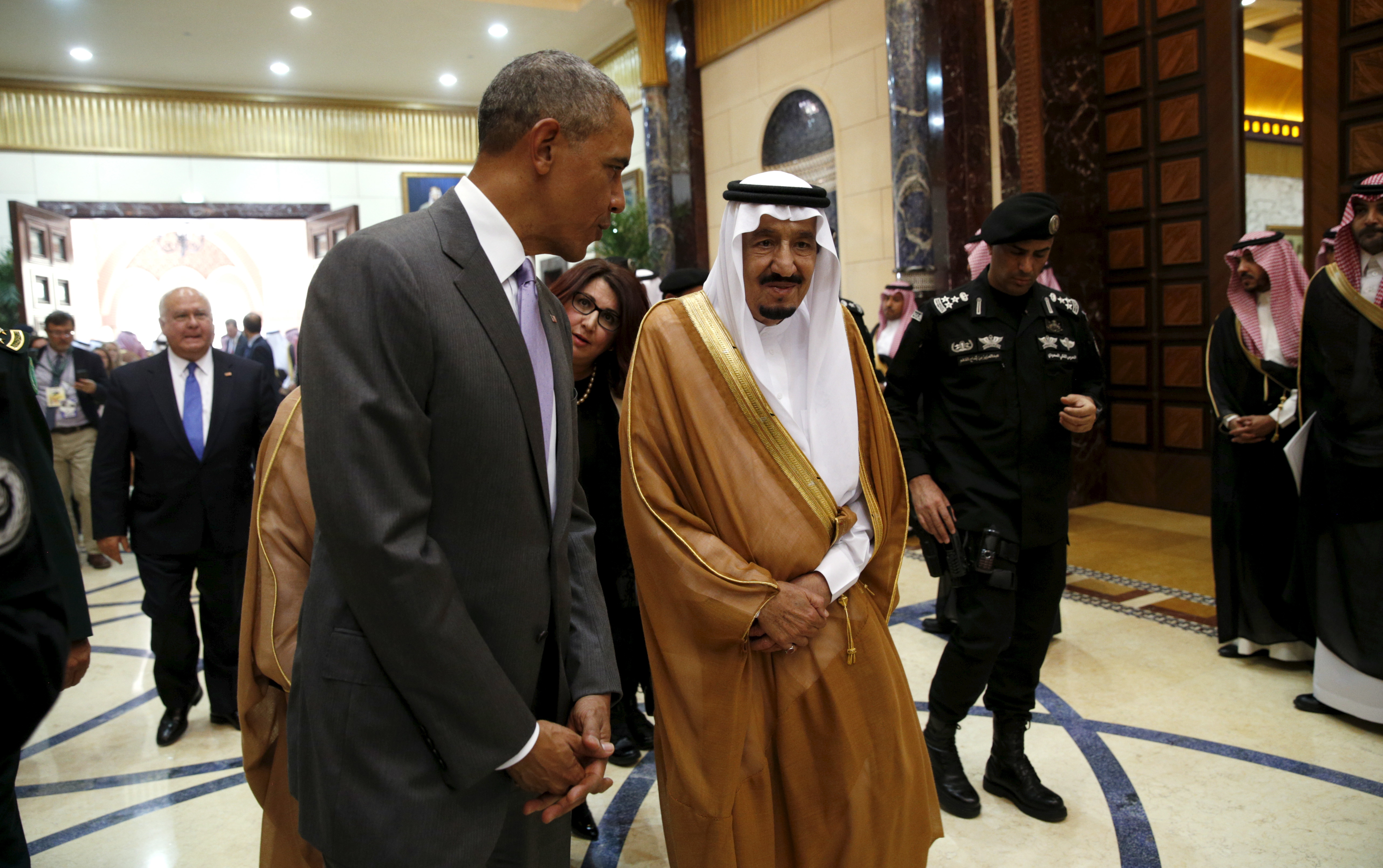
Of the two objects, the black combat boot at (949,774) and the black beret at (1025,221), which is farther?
the black combat boot at (949,774)

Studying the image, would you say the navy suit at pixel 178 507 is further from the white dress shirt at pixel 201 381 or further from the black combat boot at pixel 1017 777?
the black combat boot at pixel 1017 777

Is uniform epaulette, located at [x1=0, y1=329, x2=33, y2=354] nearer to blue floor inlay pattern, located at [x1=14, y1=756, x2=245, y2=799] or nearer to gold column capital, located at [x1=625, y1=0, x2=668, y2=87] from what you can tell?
blue floor inlay pattern, located at [x1=14, y1=756, x2=245, y2=799]

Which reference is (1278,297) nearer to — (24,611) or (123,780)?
(24,611)

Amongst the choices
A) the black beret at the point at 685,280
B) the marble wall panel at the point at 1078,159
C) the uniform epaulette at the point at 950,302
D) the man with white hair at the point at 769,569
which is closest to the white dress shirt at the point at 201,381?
the black beret at the point at 685,280

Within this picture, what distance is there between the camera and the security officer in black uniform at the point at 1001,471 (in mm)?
2494

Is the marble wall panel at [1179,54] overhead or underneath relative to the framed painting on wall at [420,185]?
underneath

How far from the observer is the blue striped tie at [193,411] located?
3.51 meters

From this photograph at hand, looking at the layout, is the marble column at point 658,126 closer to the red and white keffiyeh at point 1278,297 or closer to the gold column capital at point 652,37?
the gold column capital at point 652,37

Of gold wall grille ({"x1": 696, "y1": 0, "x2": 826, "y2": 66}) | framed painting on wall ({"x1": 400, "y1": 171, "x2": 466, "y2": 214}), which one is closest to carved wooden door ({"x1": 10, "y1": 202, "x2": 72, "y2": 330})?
framed painting on wall ({"x1": 400, "y1": 171, "x2": 466, "y2": 214})

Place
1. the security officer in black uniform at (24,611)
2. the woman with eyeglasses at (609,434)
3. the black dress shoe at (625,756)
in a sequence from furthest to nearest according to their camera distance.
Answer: the black dress shoe at (625,756)
the woman with eyeglasses at (609,434)
the security officer in black uniform at (24,611)

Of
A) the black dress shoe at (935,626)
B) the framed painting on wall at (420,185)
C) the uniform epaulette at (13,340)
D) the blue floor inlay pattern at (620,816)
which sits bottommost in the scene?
the blue floor inlay pattern at (620,816)

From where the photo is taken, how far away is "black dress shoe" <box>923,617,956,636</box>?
3.63 meters

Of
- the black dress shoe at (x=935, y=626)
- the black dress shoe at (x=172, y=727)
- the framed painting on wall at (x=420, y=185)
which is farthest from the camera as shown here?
the framed painting on wall at (x=420, y=185)

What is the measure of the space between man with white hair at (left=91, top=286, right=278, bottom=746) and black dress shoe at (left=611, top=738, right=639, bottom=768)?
1.72 meters
